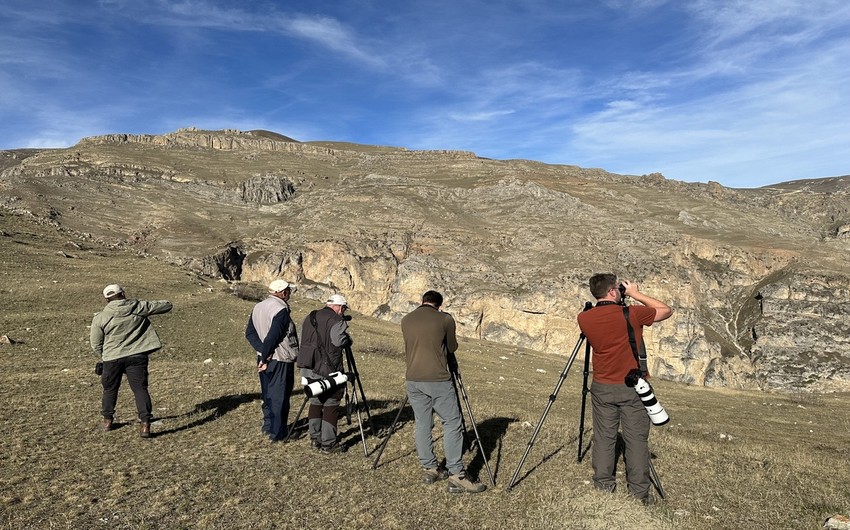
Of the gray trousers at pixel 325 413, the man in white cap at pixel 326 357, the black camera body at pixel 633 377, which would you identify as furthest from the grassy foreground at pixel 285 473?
the black camera body at pixel 633 377

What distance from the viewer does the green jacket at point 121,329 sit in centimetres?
1010

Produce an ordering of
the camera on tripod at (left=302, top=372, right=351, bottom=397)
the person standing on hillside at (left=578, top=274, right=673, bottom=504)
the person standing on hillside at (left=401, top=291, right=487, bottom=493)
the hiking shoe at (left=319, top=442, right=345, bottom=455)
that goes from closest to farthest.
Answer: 1. the person standing on hillside at (left=578, top=274, right=673, bottom=504)
2. the person standing on hillside at (left=401, top=291, right=487, bottom=493)
3. the camera on tripod at (left=302, top=372, right=351, bottom=397)
4. the hiking shoe at (left=319, top=442, right=345, bottom=455)

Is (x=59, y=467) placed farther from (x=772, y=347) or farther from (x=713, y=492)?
(x=772, y=347)

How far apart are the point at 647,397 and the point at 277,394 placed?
7.35 m

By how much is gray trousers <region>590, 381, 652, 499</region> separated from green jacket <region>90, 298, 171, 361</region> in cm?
897

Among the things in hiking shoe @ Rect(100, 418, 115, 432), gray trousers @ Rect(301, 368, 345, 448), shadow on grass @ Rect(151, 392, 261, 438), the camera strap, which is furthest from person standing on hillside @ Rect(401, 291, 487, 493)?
hiking shoe @ Rect(100, 418, 115, 432)

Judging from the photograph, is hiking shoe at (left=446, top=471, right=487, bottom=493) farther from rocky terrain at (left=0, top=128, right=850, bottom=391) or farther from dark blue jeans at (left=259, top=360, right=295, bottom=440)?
rocky terrain at (left=0, top=128, right=850, bottom=391)

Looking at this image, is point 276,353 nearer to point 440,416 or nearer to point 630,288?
point 440,416

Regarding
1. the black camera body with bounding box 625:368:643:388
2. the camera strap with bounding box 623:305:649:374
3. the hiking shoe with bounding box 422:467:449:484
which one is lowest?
the hiking shoe with bounding box 422:467:449:484

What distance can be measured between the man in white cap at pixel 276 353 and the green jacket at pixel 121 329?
2.12 meters

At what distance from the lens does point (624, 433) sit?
7.78m

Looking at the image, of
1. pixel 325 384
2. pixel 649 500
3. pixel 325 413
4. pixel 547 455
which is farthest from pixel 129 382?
pixel 649 500

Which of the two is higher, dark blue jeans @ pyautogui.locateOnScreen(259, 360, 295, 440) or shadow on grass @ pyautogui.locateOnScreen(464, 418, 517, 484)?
dark blue jeans @ pyautogui.locateOnScreen(259, 360, 295, 440)

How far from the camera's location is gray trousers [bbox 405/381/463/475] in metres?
8.05
